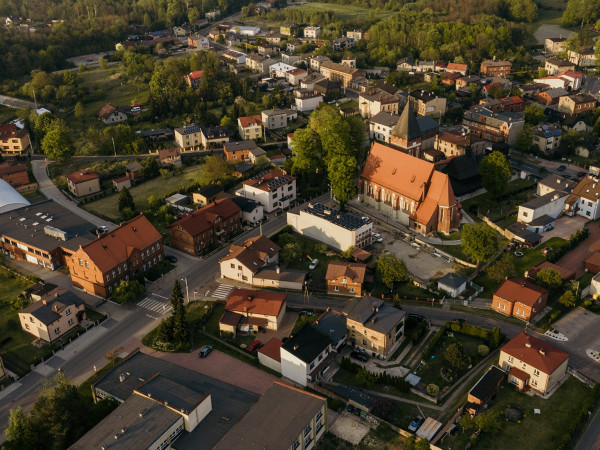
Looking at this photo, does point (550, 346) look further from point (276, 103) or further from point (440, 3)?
point (440, 3)

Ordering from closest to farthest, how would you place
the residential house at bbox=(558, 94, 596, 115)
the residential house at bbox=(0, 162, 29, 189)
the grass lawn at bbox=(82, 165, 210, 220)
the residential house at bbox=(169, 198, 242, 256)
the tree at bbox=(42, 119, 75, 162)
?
the residential house at bbox=(169, 198, 242, 256) → the grass lawn at bbox=(82, 165, 210, 220) → the residential house at bbox=(0, 162, 29, 189) → the tree at bbox=(42, 119, 75, 162) → the residential house at bbox=(558, 94, 596, 115)

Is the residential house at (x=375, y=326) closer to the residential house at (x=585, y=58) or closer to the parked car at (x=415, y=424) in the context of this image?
the parked car at (x=415, y=424)

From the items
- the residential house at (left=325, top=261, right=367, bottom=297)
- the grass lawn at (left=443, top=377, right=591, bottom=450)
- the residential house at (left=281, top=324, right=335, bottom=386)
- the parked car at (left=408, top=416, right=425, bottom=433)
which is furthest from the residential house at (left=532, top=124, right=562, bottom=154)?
the parked car at (left=408, top=416, right=425, bottom=433)

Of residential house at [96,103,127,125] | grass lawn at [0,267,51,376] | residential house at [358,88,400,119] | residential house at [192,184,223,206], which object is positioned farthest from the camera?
residential house at [96,103,127,125]

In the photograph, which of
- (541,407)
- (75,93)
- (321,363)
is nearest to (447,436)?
(541,407)

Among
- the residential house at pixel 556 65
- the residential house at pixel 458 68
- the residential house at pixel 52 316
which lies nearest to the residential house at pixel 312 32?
Answer: the residential house at pixel 458 68

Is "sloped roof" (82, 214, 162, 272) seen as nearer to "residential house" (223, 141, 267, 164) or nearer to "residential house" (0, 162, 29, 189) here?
"residential house" (223, 141, 267, 164)
